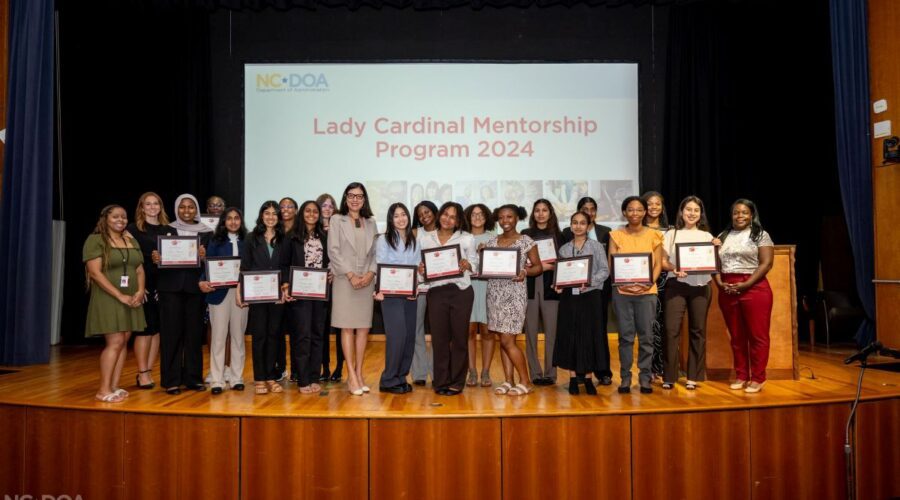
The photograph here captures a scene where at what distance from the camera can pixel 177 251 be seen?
455 cm

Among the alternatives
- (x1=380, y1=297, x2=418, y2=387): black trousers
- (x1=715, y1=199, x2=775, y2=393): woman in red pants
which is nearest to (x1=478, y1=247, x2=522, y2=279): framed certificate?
(x1=380, y1=297, x2=418, y2=387): black trousers

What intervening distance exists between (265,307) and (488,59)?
4787mm

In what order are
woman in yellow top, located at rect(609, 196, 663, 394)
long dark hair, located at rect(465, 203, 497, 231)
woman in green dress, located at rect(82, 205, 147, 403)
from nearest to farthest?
1. woman in green dress, located at rect(82, 205, 147, 403)
2. woman in yellow top, located at rect(609, 196, 663, 394)
3. long dark hair, located at rect(465, 203, 497, 231)

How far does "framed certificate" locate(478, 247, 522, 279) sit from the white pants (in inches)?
75.7

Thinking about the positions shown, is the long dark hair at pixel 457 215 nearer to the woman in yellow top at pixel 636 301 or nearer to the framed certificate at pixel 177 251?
the woman in yellow top at pixel 636 301

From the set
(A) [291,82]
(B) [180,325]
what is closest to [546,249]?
(B) [180,325]

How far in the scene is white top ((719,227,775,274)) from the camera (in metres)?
4.70

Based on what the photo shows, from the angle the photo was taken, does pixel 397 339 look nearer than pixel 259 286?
No

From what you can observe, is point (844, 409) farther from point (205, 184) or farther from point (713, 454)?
point (205, 184)

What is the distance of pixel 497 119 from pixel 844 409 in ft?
16.9

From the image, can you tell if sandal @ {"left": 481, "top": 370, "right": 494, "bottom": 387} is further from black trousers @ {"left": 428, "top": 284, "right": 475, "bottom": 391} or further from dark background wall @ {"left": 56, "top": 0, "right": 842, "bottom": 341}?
dark background wall @ {"left": 56, "top": 0, "right": 842, "bottom": 341}

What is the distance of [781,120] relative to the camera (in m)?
8.30

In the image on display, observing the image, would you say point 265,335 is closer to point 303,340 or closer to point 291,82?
point 303,340

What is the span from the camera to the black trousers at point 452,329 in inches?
184
